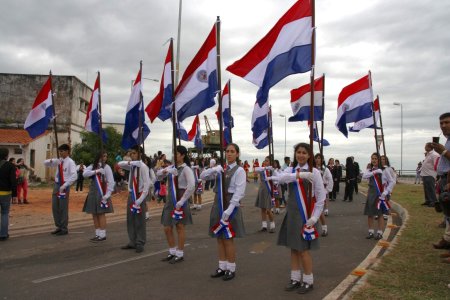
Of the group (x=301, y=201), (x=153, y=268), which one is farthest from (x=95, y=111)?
(x=301, y=201)

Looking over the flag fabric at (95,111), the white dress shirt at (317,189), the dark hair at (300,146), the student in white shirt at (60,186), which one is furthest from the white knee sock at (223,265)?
the flag fabric at (95,111)

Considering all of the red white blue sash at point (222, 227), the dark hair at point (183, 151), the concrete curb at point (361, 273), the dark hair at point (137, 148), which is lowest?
the concrete curb at point (361, 273)

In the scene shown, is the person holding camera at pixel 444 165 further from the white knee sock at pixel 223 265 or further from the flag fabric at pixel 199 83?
the flag fabric at pixel 199 83

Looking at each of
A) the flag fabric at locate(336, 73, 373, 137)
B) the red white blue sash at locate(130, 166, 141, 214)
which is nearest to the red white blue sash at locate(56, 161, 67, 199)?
the red white blue sash at locate(130, 166, 141, 214)

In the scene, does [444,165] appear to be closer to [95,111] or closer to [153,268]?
[153,268]

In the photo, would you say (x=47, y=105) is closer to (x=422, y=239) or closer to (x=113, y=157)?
(x=422, y=239)

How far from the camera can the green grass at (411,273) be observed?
5031 millimetres

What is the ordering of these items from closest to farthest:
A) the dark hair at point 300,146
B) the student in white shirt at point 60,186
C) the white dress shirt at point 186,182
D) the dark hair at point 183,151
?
the dark hair at point 300,146 → the white dress shirt at point 186,182 → the dark hair at point 183,151 → the student in white shirt at point 60,186

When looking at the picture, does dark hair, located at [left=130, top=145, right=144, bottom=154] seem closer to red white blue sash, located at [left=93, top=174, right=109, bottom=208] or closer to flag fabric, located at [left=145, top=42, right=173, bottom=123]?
flag fabric, located at [left=145, top=42, right=173, bottom=123]

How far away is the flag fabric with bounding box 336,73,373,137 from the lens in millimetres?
10109

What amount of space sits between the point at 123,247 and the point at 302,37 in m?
5.41

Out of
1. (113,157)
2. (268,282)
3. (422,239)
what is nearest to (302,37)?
(268,282)

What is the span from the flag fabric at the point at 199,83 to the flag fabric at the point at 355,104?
452cm

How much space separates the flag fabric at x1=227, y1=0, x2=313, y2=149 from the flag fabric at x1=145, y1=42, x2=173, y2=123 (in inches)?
80.1
